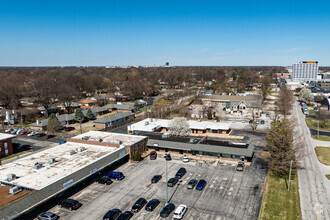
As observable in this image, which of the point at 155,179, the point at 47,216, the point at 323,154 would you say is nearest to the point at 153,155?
the point at 155,179

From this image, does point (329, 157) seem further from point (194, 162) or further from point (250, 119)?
point (250, 119)

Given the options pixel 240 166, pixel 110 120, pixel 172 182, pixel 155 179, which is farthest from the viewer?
pixel 110 120

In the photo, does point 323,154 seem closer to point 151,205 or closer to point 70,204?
point 151,205

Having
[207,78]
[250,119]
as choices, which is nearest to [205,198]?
[250,119]

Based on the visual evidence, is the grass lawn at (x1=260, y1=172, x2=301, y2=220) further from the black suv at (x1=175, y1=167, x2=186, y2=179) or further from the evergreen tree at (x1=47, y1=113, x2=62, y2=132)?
the evergreen tree at (x1=47, y1=113, x2=62, y2=132)

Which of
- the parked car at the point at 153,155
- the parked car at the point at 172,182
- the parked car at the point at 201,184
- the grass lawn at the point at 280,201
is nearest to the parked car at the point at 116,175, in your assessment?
the parked car at the point at 172,182

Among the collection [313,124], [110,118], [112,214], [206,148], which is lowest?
[112,214]
